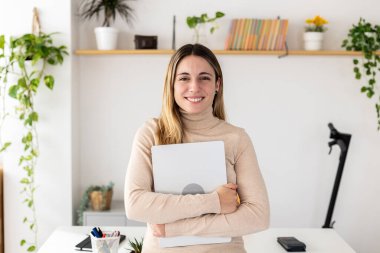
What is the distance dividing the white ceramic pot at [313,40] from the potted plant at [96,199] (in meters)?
1.72

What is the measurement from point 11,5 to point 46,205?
139 centimetres

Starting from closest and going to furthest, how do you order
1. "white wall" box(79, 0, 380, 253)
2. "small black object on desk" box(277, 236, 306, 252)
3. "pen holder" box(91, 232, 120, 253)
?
"pen holder" box(91, 232, 120, 253)
"small black object on desk" box(277, 236, 306, 252)
"white wall" box(79, 0, 380, 253)

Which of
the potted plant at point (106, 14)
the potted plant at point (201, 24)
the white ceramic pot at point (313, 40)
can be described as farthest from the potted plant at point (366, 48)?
the potted plant at point (106, 14)

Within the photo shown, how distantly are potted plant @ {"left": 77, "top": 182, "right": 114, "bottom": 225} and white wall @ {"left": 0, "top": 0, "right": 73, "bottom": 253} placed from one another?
0.29ft

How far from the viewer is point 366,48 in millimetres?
3314

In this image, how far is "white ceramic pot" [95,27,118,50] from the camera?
11.0 ft

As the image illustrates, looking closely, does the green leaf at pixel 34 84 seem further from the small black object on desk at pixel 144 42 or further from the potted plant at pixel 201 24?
the potted plant at pixel 201 24

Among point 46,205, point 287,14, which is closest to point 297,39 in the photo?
point 287,14

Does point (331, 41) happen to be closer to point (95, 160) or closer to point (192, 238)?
point (95, 160)

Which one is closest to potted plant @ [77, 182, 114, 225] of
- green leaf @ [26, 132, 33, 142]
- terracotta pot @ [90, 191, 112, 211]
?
terracotta pot @ [90, 191, 112, 211]

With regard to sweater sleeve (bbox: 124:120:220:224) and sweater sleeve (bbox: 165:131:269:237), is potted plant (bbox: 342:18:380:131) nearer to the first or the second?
sweater sleeve (bbox: 165:131:269:237)

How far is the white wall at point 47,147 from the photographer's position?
3.21 m

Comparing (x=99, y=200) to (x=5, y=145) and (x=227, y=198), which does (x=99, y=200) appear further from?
(x=227, y=198)

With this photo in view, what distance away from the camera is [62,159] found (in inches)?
131
